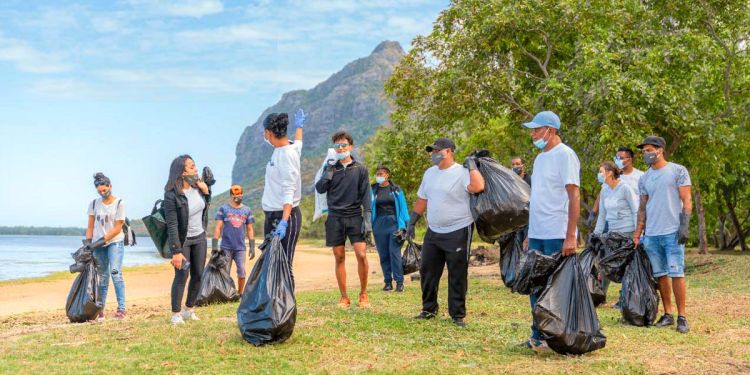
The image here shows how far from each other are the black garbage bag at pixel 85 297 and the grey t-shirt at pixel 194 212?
2.47 m

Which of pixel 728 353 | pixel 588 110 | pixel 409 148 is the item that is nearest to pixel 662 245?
pixel 728 353

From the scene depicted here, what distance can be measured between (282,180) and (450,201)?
178 cm

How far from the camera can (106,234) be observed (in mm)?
9180

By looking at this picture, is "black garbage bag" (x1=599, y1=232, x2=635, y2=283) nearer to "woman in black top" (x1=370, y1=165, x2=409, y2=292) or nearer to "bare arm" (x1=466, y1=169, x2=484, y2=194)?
"bare arm" (x1=466, y1=169, x2=484, y2=194)

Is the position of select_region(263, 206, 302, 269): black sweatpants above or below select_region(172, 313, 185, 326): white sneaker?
above

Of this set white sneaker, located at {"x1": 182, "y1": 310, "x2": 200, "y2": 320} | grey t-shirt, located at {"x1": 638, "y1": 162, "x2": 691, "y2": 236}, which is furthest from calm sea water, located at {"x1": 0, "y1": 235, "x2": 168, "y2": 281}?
grey t-shirt, located at {"x1": 638, "y1": 162, "x2": 691, "y2": 236}

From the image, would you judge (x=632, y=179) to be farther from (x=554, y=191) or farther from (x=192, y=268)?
(x=192, y=268)

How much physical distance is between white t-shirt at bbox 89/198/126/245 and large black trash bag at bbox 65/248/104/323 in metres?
0.32

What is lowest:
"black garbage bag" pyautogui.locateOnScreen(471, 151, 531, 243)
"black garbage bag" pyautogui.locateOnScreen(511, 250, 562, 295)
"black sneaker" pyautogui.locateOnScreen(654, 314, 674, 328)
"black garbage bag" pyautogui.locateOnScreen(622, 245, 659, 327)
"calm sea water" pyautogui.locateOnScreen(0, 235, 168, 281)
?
"calm sea water" pyautogui.locateOnScreen(0, 235, 168, 281)

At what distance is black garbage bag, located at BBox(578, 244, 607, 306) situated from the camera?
7.98 metres

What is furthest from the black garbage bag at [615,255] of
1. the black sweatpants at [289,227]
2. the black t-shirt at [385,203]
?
the black t-shirt at [385,203]

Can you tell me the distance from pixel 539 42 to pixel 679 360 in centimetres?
1313

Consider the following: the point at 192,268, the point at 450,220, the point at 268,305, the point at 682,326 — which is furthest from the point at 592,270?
the point at 192,268

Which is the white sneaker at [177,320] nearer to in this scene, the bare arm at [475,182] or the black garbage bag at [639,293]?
the bare arm at [475,182]
